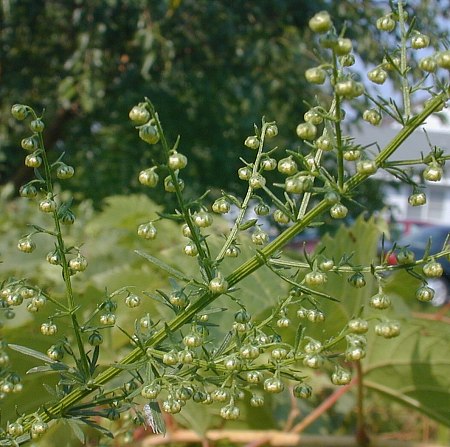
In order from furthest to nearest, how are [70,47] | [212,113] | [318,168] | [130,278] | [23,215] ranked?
[70,47], [212,113], [23,215], [130,278], [318,168]

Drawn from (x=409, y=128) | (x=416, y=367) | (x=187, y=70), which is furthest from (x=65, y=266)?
(x=187, y=70)

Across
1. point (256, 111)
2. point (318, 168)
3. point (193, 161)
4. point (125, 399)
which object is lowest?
point (193, 161)

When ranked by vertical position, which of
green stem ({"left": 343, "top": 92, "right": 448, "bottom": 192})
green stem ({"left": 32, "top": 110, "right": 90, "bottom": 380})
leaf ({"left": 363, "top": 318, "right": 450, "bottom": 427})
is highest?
green stem ({"left": 343, "top": 92, "right": 448, "bottom": 192})

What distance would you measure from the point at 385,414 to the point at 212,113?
1995 mm

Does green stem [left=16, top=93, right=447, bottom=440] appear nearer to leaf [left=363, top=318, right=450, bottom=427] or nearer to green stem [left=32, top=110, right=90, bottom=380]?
green stem [left=32, top=110, right=90, bottom=380]

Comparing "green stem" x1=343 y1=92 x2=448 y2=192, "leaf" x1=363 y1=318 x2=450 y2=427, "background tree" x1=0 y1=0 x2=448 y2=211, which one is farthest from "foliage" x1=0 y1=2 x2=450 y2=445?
"background tree" x1=0 y1=0 x2=448 y2=211

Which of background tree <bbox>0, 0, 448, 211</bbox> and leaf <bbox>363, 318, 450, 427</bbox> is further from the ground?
leaf <bbox>363, 318, 450, 427</bbox>

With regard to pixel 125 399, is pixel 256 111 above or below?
below

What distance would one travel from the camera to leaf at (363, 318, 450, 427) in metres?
1.20

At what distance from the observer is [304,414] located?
5.66 ft

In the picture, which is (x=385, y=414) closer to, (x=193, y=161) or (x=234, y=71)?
(x=193, y=161)

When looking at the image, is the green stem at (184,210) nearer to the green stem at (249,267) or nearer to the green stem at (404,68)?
the green stem at (249,267)

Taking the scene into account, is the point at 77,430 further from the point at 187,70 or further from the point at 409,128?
the point at 187,70

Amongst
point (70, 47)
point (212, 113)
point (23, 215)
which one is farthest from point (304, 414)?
point (70, 47)
